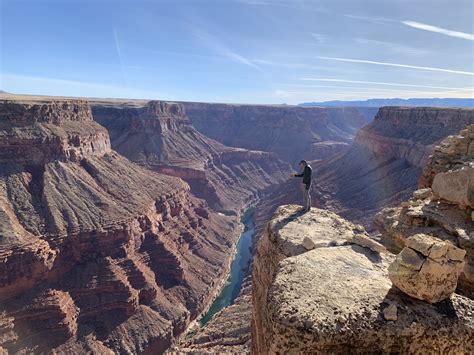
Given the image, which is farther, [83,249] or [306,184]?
Answer: [83,249]

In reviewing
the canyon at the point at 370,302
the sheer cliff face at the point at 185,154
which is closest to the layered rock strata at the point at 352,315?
the canyon at the point at 370,302

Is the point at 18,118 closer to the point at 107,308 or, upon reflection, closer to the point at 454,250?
the point at 107,308

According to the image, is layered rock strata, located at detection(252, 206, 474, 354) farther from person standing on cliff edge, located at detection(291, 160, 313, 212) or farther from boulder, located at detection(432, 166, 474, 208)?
boulder, located at detection(432, 166, 474, 208)

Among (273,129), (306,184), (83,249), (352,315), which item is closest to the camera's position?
(352,315)

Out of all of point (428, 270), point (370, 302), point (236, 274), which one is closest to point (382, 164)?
point (236, 274)

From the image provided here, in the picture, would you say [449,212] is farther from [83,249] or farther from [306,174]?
[83,249]
